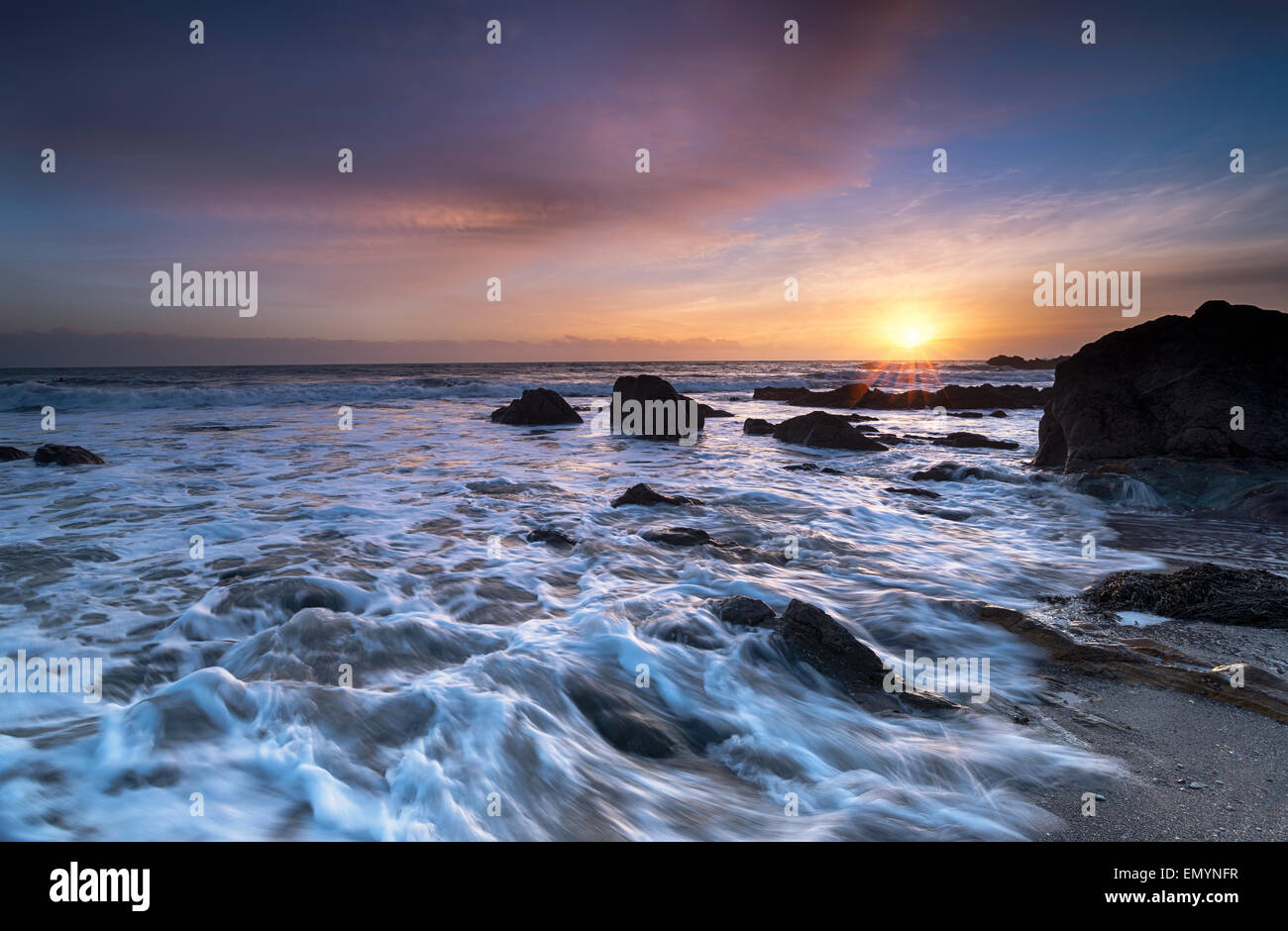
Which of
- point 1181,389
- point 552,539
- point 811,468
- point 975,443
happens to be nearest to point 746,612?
point 552,539

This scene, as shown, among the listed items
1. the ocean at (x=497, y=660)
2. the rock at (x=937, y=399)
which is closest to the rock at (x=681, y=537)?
the ocean at (x=497, y=660)

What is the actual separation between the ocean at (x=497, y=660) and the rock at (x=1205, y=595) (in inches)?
20.9

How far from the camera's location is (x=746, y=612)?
4.77 m

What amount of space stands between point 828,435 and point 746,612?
12.0 metres

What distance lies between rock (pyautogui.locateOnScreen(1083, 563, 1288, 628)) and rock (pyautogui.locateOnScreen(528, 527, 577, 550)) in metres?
5.22

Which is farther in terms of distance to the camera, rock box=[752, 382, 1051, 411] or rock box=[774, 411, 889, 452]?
rock box=[752, 382, 1051, 411]

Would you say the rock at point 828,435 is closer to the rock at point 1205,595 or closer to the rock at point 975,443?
the rock at point 975,443

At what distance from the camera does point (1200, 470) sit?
8.77 metres

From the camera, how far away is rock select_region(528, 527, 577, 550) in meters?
7.02

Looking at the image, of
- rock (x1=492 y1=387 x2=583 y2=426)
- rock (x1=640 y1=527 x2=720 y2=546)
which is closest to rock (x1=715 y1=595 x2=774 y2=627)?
rock (x1=640 y1=527 x2=720 y2=546)

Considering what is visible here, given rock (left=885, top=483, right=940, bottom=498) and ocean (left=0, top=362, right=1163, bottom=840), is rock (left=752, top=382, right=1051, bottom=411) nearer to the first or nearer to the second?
rock (left=885, top=483, right=940, bottom=498)

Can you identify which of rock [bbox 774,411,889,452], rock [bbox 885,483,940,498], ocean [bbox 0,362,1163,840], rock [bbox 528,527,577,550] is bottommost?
ocean [bbox 0,362,1163,840]
